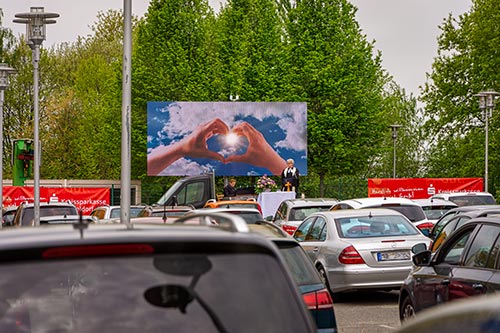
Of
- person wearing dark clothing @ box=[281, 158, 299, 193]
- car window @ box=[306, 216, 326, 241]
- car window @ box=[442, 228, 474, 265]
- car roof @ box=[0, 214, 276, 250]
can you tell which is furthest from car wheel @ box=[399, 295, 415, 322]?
person wearing dark clothing @ box=[281, 158, 299, 193]

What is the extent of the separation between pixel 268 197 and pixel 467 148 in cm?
2738

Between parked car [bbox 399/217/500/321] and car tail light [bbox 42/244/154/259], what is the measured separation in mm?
5480

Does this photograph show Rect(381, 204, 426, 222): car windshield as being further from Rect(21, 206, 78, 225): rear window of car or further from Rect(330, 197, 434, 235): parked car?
Rect(21, 206, 78, 225): rear window of car

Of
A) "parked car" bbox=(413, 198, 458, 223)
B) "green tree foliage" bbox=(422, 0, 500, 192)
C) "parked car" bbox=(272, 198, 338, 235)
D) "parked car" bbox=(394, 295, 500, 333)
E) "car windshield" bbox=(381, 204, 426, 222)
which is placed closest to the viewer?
"parked car" bbox=(394, 295, 500, 333)

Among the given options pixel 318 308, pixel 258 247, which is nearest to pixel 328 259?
pixel 318 308

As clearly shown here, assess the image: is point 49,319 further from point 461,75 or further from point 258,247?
point 461,75

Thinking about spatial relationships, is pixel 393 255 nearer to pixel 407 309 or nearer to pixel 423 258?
pixel 407 309

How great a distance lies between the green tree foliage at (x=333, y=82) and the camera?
214 feet

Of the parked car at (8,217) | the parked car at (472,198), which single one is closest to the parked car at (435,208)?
the parked car at (472,198)

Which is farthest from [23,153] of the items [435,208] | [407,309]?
[407,309]

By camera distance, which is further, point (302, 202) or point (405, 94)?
point (405, 94)

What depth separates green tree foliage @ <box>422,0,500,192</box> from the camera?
6225 centimetres

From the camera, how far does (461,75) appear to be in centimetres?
6384

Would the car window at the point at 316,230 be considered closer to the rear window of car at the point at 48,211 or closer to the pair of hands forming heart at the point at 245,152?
the rear window of car at the point at 48,211
